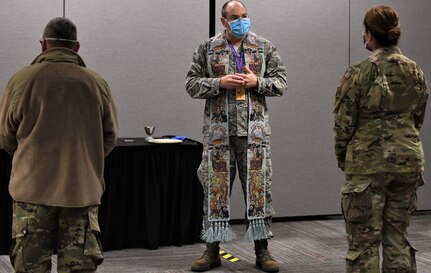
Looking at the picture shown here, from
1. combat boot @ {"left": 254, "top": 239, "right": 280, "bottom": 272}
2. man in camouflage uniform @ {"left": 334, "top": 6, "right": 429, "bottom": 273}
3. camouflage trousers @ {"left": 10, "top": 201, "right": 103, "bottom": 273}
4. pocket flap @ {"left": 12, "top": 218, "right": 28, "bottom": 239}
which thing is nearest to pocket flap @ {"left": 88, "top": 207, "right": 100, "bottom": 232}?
camouflage trousers @ {"left": 10, "top": 201, "right": 103, "bottom": 273}

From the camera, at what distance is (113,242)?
4.98 m

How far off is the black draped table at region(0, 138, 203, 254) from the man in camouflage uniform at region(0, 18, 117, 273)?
5.98ft

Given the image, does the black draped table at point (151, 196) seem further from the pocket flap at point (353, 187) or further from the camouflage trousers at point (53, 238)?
the pocket flap at point (353, 187)

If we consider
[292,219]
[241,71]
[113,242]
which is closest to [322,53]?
[292,219]

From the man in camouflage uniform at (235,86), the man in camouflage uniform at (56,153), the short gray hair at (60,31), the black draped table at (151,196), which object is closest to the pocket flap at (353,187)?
the man in camouflage uniform at (56,153)

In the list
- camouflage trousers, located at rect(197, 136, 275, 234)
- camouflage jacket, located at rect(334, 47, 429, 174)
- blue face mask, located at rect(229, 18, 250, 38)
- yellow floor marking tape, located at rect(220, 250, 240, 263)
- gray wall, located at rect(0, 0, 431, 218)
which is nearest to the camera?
camouflage jacket, located at rect(334, 47, 429, 174)

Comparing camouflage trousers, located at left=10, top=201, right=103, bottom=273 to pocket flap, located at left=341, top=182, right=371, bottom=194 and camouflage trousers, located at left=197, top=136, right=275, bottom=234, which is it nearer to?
pocket flap, located at left=341, top=182, right=371, bottom=194

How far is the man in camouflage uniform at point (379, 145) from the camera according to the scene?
3076 millimetres

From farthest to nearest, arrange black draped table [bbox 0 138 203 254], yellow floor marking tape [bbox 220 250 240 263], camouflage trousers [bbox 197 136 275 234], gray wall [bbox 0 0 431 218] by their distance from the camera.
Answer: gray wall [bbox 0 0 431 218] < black draped table [bbox 0 138 203 254] < yellow floor marking tape [bbox 220 250 240 263] < camouflage trousers [bbox 197 136 275 234]

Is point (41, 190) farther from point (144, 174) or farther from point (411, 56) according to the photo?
point (411, 56)

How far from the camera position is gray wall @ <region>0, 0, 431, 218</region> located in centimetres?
551

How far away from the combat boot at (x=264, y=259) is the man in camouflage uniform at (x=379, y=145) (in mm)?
1241

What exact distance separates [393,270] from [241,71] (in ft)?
5.53

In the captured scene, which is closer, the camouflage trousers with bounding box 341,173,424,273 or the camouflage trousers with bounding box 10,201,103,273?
the camouflage trousers with bounding box 10,201,103,273
